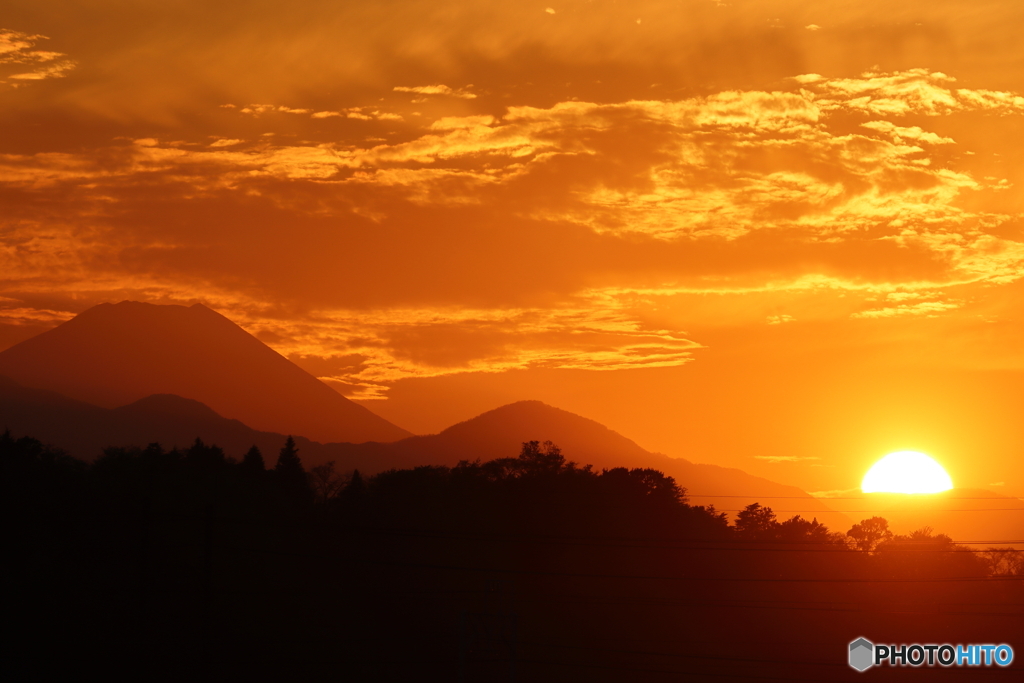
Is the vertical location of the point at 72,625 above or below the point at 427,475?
below

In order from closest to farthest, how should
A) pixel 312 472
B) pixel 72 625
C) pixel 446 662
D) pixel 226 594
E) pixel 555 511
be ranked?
1. pixel 72 625
2. pixel 226 594
3. pixel 446 662
4. pixel 555 511
5. pixel 312 472

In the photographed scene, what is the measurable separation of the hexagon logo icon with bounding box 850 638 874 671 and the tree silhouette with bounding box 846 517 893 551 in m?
31.2

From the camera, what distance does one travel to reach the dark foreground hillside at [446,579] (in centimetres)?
5484

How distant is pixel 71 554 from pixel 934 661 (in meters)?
70.4

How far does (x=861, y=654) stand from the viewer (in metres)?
89.2

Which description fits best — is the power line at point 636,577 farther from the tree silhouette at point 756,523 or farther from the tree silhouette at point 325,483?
the tree silhouette at point 325,483

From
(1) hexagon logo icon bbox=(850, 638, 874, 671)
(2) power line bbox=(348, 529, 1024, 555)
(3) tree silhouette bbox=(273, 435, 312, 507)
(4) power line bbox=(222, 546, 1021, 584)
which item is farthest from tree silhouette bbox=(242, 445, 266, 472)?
(1) hexagon logo icon bbox=(850, 638, 874, 671)

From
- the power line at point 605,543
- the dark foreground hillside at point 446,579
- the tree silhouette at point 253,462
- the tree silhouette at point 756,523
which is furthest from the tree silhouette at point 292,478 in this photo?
the tree silhouette at point 756,523

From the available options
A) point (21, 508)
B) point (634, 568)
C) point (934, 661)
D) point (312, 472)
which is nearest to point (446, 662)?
point (634, 568)

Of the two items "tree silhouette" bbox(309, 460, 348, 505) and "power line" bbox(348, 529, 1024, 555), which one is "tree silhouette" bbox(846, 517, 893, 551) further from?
"tree silhouette" bbox(309, 460, 348, 505)

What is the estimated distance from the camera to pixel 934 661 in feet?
280

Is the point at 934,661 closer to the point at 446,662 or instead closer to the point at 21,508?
the point at 446,662

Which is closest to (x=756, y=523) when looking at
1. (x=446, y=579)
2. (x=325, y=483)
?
(x=446, y=579)

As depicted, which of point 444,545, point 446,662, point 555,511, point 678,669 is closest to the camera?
point 446,662
